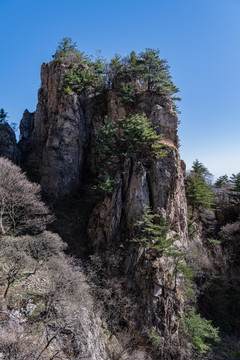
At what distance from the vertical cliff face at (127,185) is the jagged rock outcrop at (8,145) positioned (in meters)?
2.50

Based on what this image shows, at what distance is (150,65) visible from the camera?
23.5 metres

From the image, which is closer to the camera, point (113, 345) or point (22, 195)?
point (113, 345)

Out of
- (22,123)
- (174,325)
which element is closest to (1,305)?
(174,325)

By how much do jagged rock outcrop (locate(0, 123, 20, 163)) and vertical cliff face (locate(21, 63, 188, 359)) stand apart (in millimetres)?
2504

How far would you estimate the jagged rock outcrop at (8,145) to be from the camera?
2716 centimetres

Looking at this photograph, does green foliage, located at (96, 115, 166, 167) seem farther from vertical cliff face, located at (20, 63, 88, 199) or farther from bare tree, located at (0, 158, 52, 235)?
bare tree, located at (0, 158, 52, 235)

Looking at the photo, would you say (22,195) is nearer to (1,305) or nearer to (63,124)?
(1,305)

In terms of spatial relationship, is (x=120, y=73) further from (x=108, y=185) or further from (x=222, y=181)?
(x=222, y=181)

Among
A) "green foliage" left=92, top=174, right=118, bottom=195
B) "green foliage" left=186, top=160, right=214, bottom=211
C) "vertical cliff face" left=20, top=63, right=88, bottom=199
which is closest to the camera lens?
"green foliage" left=92, top=174, right=118, bottom=195

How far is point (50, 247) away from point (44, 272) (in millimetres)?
→ 1996

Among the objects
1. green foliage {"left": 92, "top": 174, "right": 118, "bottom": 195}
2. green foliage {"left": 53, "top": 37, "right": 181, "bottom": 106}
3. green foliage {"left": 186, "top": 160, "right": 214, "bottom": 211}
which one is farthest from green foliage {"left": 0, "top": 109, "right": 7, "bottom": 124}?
green foliage {"left": 186, "top": 160, "right": 214, "bottom": 211}

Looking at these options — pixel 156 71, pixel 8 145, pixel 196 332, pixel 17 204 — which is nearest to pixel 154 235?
pixel 196 332

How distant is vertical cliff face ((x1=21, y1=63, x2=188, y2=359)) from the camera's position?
15.6 m

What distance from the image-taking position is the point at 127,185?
20.1 metres
